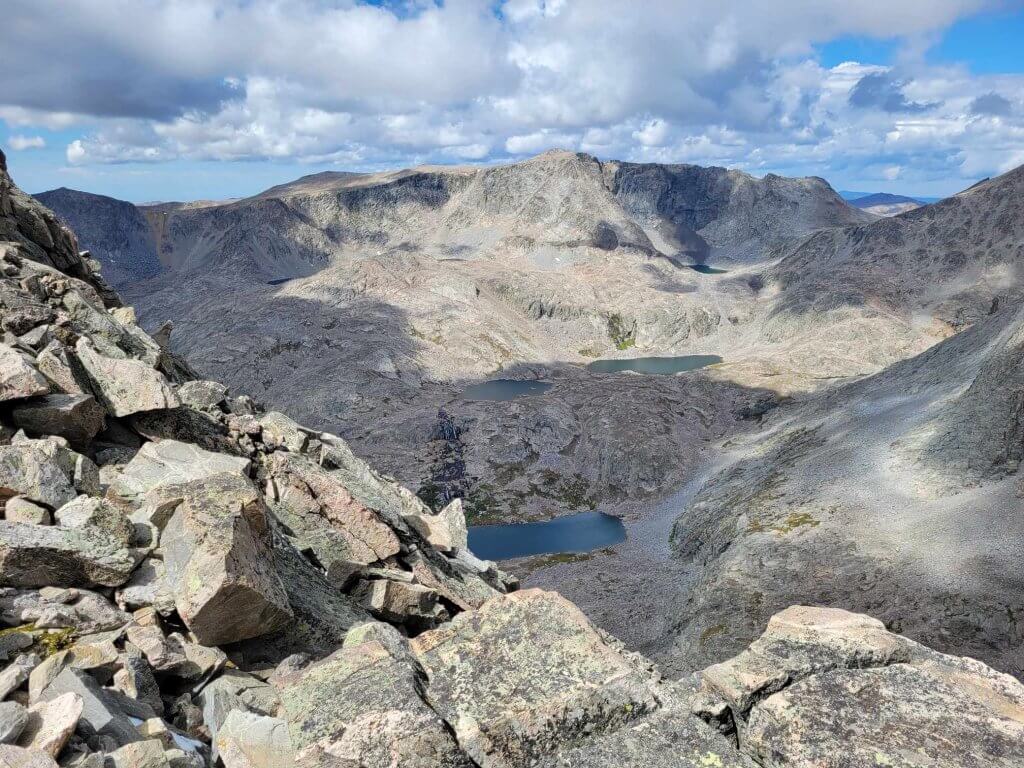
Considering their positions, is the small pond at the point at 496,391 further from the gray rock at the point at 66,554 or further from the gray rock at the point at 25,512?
the gray rock at the point at 66,554

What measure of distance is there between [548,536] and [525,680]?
4268 inches

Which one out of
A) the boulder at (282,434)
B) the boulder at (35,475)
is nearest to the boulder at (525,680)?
the boulder at (35,475)

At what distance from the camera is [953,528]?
60.0 metres

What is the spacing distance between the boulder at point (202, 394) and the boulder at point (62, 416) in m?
8.30

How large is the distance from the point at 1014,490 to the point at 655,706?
67.6 m

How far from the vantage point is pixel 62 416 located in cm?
1714

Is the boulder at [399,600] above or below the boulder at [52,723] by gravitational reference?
below

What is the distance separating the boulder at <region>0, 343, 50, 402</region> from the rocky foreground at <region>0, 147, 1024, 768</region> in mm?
49

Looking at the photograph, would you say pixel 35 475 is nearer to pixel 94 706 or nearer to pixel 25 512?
pixel 25 512

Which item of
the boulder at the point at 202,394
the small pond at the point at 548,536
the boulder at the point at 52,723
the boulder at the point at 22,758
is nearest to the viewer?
the boulder at the point at 22,758

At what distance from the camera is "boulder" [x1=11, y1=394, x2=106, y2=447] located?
54.6 ft

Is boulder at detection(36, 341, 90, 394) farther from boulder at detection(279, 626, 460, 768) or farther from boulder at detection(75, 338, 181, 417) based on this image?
boulder at detection(279, 626, 460, 768)

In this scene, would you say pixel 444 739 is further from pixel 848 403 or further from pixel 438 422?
pixel 438 422

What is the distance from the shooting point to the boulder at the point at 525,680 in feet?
36.4
